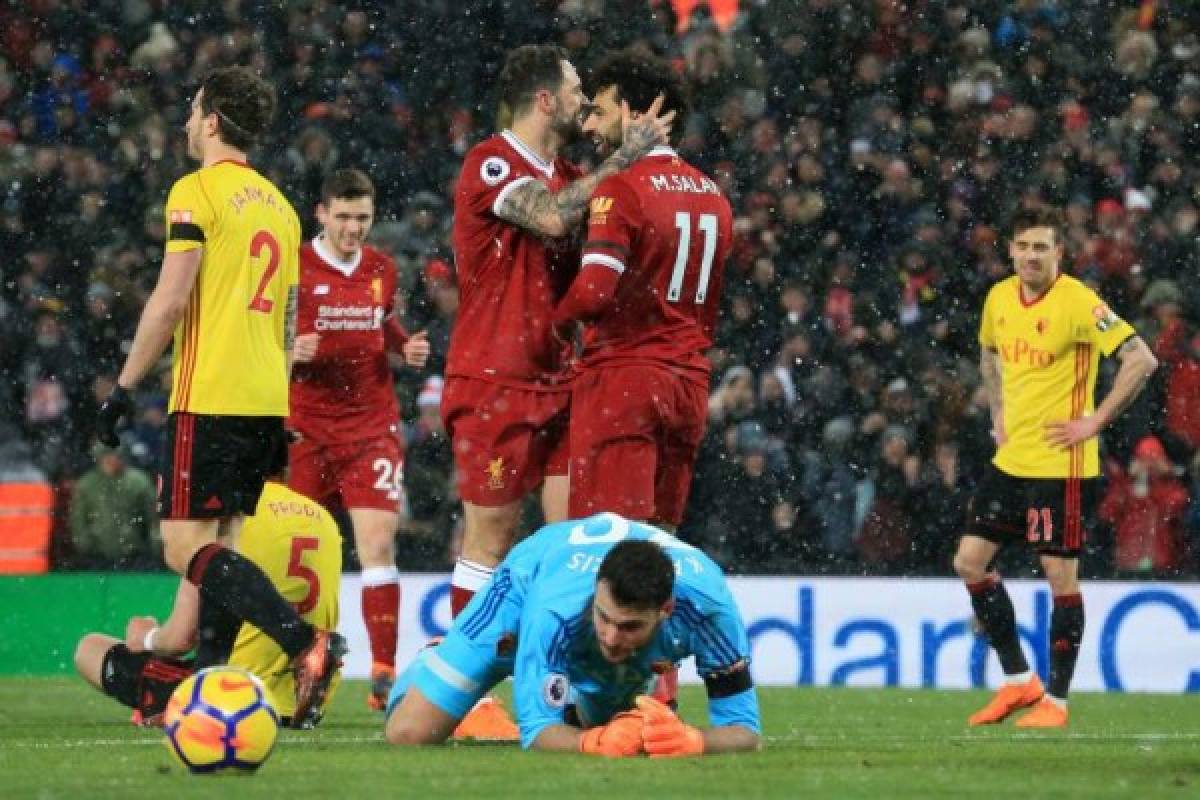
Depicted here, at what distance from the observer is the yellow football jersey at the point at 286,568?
910cm

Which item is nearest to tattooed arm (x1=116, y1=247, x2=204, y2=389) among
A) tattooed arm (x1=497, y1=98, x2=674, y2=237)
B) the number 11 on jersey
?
tattooed arm (x1=497, y1=98, x2=674, y2=237)

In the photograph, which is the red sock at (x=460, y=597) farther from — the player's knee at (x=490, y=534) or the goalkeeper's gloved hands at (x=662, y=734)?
the goalkeeper's gloved hands at (x=662, y=734)

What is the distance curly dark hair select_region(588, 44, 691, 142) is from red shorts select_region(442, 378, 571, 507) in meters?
1.13

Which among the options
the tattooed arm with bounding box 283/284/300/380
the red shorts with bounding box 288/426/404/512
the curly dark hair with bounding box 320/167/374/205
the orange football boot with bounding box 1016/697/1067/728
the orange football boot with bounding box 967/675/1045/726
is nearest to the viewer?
the tattooed arm with bounding box 283/284/300/380

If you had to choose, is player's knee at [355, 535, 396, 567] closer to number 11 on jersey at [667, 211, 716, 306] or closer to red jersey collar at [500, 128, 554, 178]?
red jersey collar at [500, 128, 554, 178]

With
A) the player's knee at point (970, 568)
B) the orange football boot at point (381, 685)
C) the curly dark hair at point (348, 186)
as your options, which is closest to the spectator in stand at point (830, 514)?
the player's knee at point (970, 568)

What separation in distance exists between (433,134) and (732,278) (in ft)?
9.11

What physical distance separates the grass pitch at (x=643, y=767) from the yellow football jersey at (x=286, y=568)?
33 centimetres

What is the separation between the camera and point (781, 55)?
1784 centimetres

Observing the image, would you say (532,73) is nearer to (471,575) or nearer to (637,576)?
(471,575)

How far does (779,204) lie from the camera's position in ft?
56.1

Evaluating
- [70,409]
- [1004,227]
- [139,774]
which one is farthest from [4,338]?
[139,774]

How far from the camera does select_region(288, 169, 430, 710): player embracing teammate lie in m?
11.2

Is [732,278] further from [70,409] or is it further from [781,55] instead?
[70,409]
